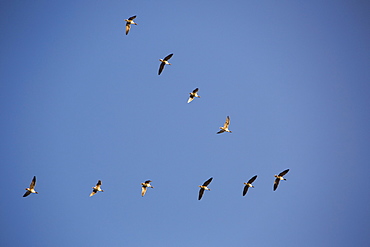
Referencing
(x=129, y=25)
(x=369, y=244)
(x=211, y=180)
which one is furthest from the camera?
(x=369, y=244)

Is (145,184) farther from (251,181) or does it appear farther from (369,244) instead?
(369,244)

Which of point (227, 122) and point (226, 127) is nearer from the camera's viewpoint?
point (226, 127)

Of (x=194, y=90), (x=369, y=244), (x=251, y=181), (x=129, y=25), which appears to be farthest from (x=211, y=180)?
(x=369, y=244)

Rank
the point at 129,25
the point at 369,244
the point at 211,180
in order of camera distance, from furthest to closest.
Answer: the point at 369,244 → the point at 129,25 → the point at 211,180

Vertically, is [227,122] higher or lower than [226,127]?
higher

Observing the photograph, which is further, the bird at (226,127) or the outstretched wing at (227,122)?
the outstretched wing at (227,122)

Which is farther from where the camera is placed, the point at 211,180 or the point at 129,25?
the point at 129,25

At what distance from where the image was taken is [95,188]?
45.8 meters

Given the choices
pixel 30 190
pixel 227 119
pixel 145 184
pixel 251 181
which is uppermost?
pixel 227 119

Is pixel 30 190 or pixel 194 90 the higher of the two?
pixel 194 90

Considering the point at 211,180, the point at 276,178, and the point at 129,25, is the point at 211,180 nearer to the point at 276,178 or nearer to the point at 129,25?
the point at 276,178

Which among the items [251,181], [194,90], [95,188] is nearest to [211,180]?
[251,181]

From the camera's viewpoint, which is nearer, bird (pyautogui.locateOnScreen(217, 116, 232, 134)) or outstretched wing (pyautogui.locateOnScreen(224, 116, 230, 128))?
bird (pyautogui.locateOnScreen(217, 116, 232, 134))

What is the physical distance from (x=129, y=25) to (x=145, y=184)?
1769 centimetres
